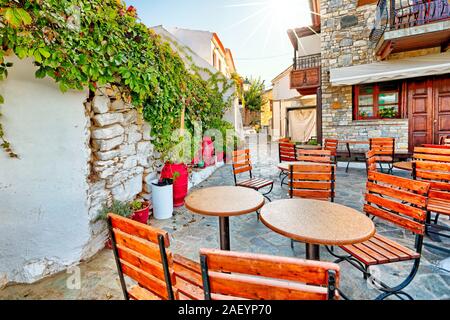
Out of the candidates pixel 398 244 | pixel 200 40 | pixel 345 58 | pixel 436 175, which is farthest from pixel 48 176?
pixel 200 40

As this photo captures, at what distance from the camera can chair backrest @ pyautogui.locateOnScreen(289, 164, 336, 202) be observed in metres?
2.99

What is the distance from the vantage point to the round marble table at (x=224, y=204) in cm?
211

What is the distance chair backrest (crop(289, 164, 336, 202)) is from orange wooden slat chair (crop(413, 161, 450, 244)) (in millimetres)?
1079

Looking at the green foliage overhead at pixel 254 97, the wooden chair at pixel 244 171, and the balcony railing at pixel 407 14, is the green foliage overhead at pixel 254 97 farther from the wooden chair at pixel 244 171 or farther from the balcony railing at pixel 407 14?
the wooden chair at pixel 244 171

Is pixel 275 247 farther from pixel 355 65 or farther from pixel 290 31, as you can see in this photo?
pixel 290 31

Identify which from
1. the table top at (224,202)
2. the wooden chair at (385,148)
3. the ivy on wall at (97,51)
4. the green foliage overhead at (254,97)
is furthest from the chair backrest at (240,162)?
the green foliage overhead at (254,97)

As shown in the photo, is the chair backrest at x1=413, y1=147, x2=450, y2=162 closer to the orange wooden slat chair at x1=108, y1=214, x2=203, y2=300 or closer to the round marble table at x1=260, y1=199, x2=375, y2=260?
the round marble table at x1=260, y1=199, x2=375, y2=260

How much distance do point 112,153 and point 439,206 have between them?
383cm

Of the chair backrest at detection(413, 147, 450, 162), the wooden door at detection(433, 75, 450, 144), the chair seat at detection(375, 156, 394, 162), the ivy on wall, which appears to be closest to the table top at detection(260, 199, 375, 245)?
the ivy on wall

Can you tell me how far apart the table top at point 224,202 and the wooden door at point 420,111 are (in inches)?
285

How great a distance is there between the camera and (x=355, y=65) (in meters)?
7.80

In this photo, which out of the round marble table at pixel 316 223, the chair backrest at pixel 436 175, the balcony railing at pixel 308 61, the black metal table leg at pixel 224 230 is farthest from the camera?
the balcony railing at pixel 308 61

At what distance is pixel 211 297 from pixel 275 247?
6.26 feet
